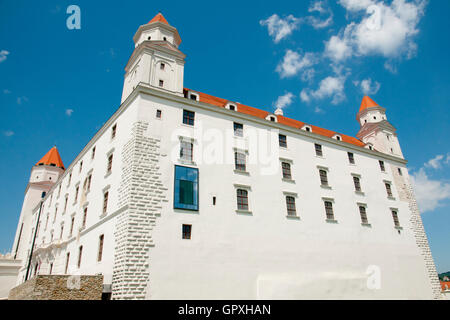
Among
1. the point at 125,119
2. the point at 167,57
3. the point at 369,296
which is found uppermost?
the point at 167,57

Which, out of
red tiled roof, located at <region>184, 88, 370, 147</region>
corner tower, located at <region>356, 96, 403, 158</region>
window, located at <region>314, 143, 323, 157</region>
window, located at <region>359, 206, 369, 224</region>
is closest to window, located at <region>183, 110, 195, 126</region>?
red tiled roof, located at <region>184, 88, 370, 147</region>

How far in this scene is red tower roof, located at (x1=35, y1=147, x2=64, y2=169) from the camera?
159ft

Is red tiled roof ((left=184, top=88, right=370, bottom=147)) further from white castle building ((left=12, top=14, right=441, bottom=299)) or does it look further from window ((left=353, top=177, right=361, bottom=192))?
window ((left=353, top=177, right=361, bottom=192))

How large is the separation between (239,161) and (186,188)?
5225mm

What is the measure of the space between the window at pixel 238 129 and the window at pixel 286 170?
171 inches

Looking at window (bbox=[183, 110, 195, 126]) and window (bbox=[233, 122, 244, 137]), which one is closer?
window (bbox=[183, 110, 195, 126])

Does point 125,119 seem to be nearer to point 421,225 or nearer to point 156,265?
Result: point 156,265

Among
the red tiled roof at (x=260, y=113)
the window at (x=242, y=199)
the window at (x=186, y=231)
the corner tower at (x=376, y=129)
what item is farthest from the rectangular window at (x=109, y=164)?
the corner tower at (x=376, y=129)

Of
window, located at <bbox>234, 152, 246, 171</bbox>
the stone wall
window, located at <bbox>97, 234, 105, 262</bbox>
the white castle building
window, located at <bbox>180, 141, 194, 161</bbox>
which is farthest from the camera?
window, located at <bbox>234, 152, 246, 171</bbox>

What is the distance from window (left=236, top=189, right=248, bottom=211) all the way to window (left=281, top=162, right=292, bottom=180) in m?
4.54

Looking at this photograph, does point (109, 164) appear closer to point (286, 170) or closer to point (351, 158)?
point (286, 170)

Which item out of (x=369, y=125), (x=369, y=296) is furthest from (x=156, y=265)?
(x=369, y=125)
